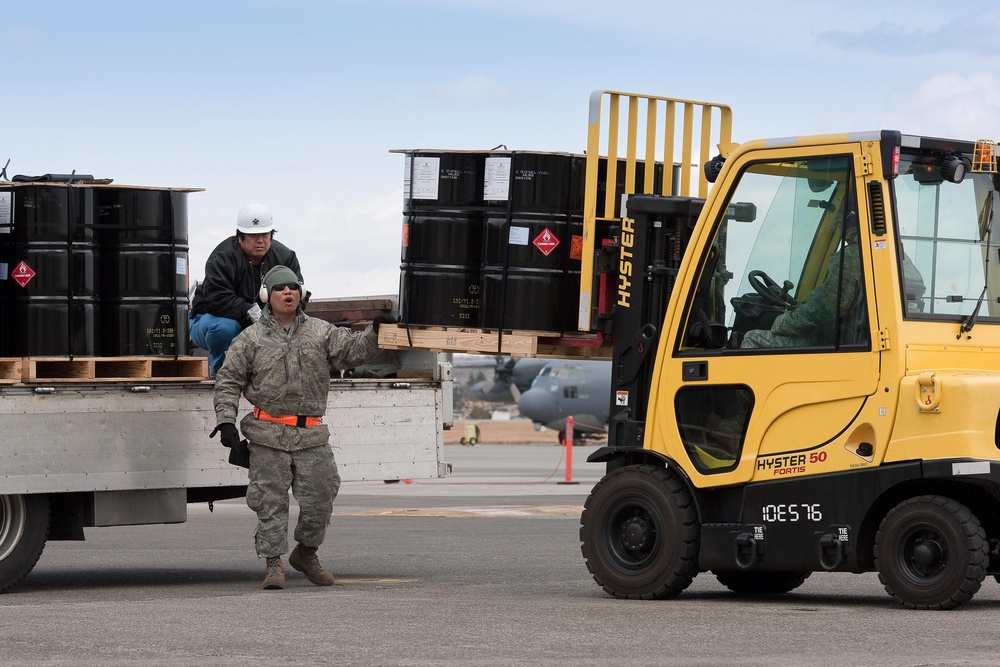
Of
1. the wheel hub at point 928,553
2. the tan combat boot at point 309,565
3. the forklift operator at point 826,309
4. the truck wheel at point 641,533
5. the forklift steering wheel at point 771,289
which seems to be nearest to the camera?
the wheel hub at point 928,553

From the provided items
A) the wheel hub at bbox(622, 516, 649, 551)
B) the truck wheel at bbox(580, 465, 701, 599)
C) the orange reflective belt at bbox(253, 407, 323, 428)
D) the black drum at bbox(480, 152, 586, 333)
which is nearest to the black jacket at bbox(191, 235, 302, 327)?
the orange reflective belt at bbox(253, 407, 323, 428)

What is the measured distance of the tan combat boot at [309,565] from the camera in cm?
989

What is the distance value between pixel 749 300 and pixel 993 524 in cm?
173

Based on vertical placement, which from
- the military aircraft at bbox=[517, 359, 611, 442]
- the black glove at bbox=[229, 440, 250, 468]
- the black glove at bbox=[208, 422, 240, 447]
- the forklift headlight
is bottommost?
the military aircraft at bbox=[517, 359, 611, 442]

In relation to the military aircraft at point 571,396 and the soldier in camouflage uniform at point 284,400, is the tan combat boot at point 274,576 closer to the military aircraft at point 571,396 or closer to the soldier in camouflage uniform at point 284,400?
the soldier in camouflage uniform at point 284,400

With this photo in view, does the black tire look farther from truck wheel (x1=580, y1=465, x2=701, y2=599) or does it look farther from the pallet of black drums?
the pallet of black drums

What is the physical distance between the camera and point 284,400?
9422 millimetres

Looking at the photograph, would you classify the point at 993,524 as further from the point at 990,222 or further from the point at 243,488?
→ the point at 243,488

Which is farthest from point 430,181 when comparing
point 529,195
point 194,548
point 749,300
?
point 194,548

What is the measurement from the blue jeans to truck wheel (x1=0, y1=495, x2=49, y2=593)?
1.51 metres

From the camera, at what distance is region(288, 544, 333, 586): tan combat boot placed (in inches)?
389

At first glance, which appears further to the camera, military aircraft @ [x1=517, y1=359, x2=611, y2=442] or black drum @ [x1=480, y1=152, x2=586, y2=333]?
military aircraft @ [x1=517, y1=359, x2=611, y2=442]

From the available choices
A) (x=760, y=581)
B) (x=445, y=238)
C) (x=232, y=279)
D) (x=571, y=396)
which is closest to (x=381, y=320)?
(x=445, y=238)

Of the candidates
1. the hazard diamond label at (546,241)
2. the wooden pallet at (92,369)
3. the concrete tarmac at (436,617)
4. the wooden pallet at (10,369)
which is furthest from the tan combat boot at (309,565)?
the hazard diamond label at (546,241)
